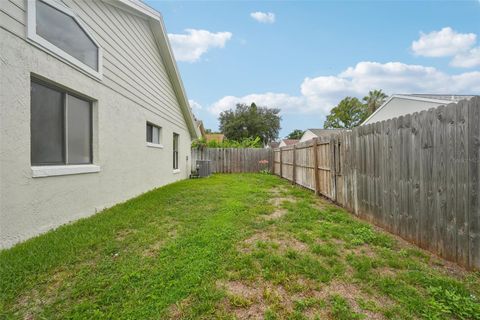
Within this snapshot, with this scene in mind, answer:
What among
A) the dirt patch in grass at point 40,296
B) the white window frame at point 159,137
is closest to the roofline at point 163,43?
the white window frame at point 159,137

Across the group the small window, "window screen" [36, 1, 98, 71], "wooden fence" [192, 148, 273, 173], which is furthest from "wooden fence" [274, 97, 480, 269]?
"wooden fence" [192, 148, 273, 173]

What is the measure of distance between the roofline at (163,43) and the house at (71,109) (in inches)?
1.9

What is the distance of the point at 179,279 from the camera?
221 cm

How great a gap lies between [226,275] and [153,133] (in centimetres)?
667

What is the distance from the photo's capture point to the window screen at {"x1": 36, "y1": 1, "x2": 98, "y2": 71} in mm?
3246

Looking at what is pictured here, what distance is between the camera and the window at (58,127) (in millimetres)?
3150

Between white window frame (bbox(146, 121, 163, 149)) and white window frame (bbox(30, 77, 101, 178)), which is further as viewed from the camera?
white window frame (bbox(146, 121, 163, 149))

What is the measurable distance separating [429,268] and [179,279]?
9.09 ft

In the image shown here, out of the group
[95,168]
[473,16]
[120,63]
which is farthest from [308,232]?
[473,16]

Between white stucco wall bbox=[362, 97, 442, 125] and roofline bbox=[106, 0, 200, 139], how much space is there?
45.6 ft

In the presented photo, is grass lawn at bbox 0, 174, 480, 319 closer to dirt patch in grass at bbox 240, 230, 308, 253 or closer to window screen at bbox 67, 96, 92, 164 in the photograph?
dirt patch in grass at bbox 240, 230, 308, 253

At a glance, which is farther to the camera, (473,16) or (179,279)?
(473,16)

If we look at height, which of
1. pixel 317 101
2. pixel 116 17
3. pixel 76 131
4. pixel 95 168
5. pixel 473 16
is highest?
pixel 317 101

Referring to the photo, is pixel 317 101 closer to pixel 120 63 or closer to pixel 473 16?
pixel 473 16
